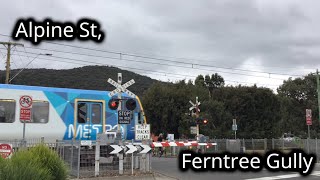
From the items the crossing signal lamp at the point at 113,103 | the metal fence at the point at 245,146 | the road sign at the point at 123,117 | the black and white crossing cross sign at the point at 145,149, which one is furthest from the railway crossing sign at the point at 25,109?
the metal fence at the point at 245,146

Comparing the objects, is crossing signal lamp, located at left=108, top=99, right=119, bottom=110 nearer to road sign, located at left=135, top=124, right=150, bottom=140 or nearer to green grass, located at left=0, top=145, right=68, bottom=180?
road sign, located at left=135, top=124, right=150, bottom=140

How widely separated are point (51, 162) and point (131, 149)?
6447 millimetres

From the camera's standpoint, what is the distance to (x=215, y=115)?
54625 mm

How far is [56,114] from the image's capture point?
1975cm

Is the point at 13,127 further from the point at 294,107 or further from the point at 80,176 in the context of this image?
the point at 294,107

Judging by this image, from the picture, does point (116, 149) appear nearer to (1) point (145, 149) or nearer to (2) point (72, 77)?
(1) point (145, 149)

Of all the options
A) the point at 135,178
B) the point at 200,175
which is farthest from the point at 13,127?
the point at 200,175

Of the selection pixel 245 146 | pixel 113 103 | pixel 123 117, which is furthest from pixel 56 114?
pixel 245 146

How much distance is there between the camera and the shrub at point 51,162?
954 centimetres

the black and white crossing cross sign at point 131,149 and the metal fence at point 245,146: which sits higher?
the black and white crossing cross sign at point 131,149

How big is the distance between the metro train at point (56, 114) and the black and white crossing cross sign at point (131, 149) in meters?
4.15

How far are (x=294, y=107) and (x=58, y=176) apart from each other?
70.8m

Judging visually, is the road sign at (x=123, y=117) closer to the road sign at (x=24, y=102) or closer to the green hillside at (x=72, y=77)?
the road sign at (x=24, y=102)

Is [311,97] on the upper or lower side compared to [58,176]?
upper
